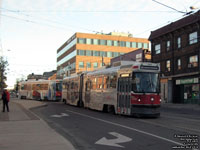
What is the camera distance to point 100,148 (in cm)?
816

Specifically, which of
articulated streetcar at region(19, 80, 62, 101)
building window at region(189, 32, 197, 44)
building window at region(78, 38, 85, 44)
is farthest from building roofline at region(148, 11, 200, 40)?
building window at region(78, 38, 85, 44)

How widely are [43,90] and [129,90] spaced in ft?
95.6

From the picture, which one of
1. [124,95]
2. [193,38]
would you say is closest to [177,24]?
[193,38]

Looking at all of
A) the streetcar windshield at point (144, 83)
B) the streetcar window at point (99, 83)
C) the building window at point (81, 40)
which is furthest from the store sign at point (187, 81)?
the building window at point (81, 40)

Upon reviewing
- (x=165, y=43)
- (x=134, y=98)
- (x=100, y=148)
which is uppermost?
(x=165, y=43)

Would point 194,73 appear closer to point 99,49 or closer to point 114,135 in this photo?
point 114,135

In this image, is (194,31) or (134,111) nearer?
(134,111)

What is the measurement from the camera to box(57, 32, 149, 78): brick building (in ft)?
258

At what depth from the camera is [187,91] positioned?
37.9 metres

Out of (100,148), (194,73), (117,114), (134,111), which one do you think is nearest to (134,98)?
(134,111)

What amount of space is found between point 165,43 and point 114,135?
3425 centimetres

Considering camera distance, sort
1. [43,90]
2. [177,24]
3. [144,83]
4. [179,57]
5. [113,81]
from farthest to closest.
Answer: [43,90] < [177,24] < [179,57] < [113,81] < [144,83]

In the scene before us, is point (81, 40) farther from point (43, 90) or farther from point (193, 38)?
point (193, 38)

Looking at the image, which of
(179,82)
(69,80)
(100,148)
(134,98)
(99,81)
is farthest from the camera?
(179,82)
